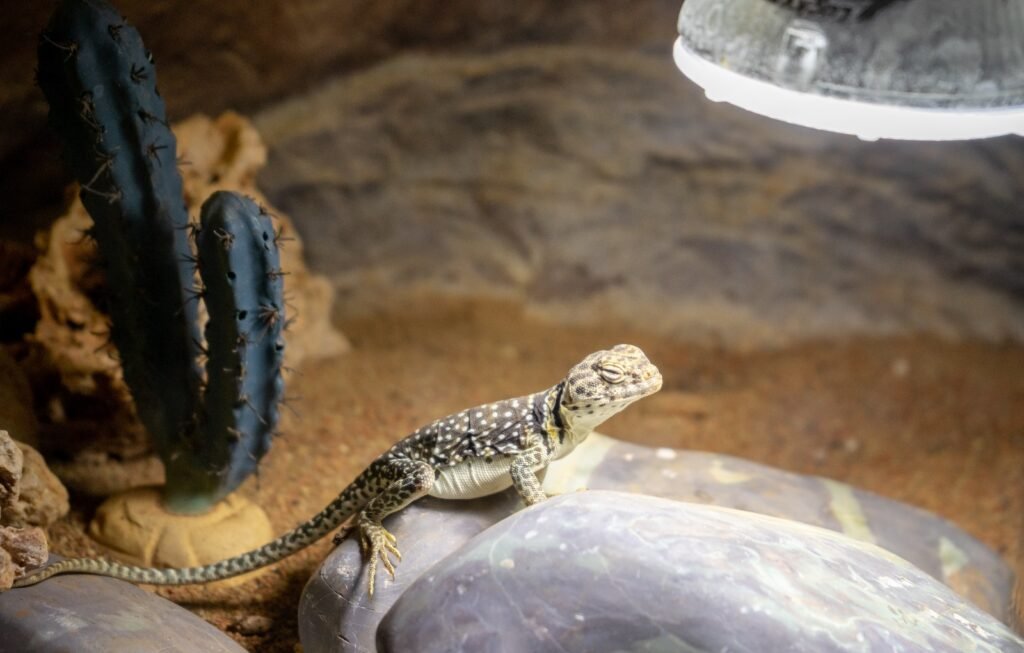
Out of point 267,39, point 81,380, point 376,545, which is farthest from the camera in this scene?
point 267,39

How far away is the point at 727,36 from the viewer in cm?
205

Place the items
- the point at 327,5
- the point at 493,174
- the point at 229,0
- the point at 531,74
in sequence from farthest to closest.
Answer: the point at 493,174 < the point at 531,74 < the point at 327,5 < the point at 229,0

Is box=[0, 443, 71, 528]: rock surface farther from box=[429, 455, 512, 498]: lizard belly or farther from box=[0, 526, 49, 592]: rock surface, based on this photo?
box=[429, 455, 512, 498]: lizard belly

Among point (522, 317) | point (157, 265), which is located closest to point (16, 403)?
point (157, 265)

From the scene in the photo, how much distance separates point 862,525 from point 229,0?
11.4ft

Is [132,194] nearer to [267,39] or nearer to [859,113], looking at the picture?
[267,39]

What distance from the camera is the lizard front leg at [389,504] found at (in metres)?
2.97

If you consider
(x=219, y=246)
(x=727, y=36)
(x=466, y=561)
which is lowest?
(x=466, y=561)

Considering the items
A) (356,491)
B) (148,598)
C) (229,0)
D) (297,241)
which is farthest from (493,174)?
(148,598)

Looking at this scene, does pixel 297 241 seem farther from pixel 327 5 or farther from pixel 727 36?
pixel 727 36

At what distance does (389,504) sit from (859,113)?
1911 millimetres

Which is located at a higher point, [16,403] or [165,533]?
[16,403]

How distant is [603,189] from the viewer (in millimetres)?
5633

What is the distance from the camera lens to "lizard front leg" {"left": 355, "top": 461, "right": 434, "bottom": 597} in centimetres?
297
